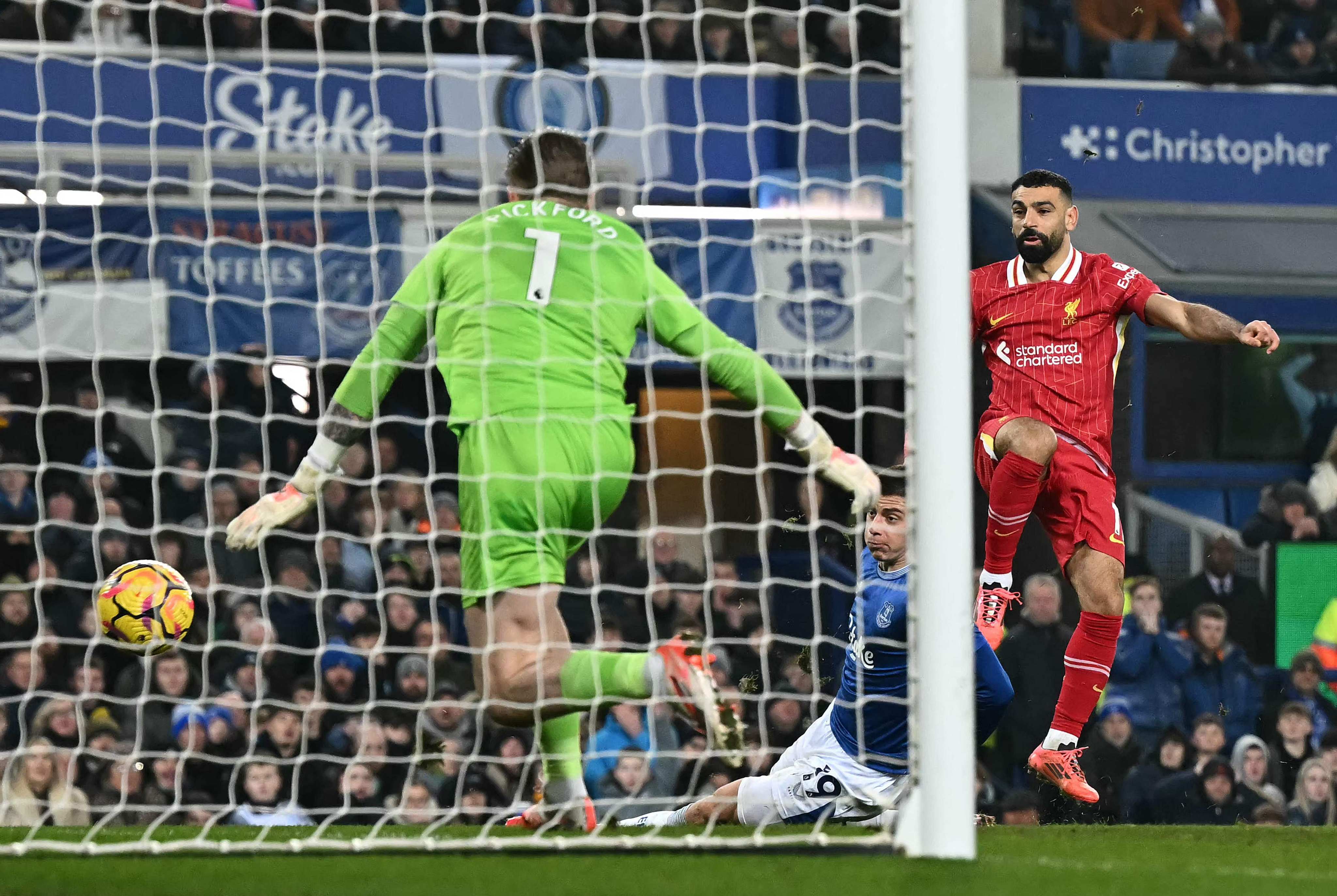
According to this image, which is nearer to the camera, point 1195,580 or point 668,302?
point 668,302

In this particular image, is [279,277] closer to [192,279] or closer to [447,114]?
[192,279]

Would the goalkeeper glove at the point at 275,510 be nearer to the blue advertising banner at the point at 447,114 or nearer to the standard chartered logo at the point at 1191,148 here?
the blue advertising banner at the point at 447,114

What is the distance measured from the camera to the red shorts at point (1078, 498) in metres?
4.98

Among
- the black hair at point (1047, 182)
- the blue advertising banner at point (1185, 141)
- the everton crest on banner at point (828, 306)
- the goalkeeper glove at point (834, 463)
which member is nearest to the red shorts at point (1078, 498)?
the black hair at point (1047, 182)

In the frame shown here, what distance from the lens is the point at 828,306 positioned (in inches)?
351

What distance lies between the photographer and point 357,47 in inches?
359

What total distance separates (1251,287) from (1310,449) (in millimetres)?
985

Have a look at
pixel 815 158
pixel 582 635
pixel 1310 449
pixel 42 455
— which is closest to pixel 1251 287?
pixel 1310 449

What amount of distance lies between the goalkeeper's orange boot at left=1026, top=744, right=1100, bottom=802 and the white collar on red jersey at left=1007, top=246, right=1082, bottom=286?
1.46 metres

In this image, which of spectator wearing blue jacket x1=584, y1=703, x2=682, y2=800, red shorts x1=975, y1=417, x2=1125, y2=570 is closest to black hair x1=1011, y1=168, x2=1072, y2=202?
red shorts x1=975, y1=417, x2=1125, y2=570

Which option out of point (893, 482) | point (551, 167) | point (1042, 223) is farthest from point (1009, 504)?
point (551, 167)

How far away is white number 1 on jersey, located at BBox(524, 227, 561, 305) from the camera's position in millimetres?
4191

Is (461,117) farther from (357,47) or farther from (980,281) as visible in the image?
(980,281)

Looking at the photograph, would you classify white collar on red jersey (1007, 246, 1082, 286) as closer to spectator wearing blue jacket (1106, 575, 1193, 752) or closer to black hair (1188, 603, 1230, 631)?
spectator wearing blue jacket (1106, 575, 1193, 752)
